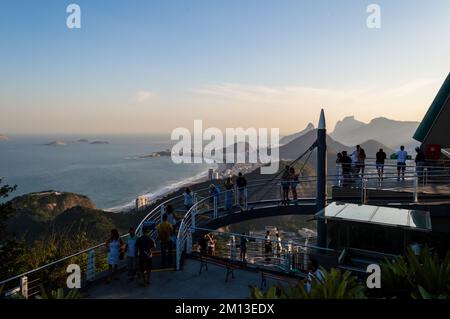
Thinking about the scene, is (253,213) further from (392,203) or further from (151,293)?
(151,293)

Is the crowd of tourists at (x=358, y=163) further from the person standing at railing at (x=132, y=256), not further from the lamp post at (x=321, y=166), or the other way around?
the person standing at railing at (x=132, y=256)

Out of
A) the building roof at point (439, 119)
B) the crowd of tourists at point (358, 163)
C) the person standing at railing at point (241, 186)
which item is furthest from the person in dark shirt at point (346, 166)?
the building roof at point (439, 119)

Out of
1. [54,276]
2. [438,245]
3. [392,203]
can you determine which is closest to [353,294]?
[438,245]

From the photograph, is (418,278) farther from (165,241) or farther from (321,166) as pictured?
(321,166)

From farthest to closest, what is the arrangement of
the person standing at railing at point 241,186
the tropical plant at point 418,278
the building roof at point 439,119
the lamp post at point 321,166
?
1. the building roof at point 439,119
2. the person standing at railing at point 241,186
3. the lamp post at point 321,166
4. the tropical plant at point 418,278

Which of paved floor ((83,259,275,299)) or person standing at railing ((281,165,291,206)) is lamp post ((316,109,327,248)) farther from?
paved floor ((83,259,275,299))
